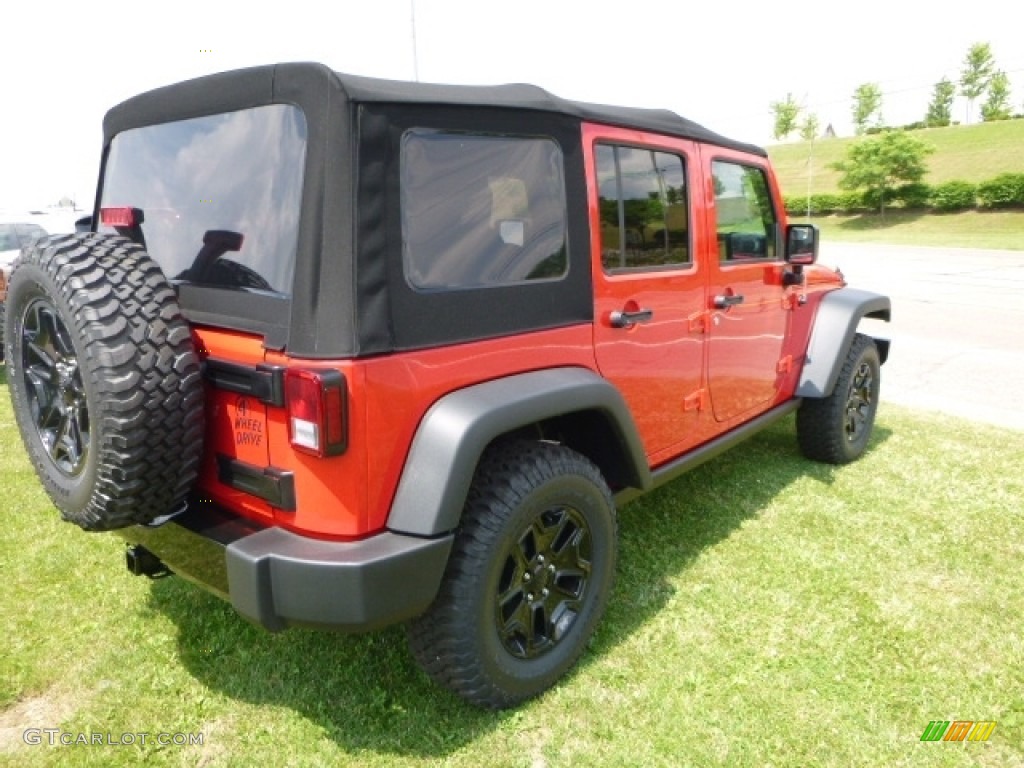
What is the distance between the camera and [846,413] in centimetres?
448

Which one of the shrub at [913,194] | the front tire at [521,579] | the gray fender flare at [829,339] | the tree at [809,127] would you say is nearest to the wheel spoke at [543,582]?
the front tire at [521,579]

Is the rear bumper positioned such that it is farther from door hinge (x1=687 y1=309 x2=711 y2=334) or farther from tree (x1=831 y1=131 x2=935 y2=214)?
tree (x1=831 y1=131 x2=935 y2=214)

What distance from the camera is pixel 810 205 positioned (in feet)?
133

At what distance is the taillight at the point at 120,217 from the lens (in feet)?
7.84

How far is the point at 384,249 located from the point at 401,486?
0.65 metres

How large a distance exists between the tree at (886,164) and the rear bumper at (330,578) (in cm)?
4120

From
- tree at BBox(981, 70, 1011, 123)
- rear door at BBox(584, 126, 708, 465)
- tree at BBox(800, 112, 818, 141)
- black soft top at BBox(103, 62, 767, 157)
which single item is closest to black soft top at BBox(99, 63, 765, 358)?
black soft top at BBox(103, 62, 767, 157)

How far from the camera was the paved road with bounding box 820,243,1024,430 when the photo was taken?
614cm

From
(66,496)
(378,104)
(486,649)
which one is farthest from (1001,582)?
(66,496)

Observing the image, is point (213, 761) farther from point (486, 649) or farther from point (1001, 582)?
point (1001, 582)

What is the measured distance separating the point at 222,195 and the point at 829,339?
346 centimetres

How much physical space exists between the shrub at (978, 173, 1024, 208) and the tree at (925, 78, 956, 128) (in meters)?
39.5

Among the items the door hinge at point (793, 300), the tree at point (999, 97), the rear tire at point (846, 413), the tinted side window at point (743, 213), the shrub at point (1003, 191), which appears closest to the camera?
the tinted side window at point (743, 213)

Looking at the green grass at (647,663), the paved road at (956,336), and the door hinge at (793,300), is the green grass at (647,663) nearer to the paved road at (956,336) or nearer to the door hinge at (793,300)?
the door hinge at (793,300)
